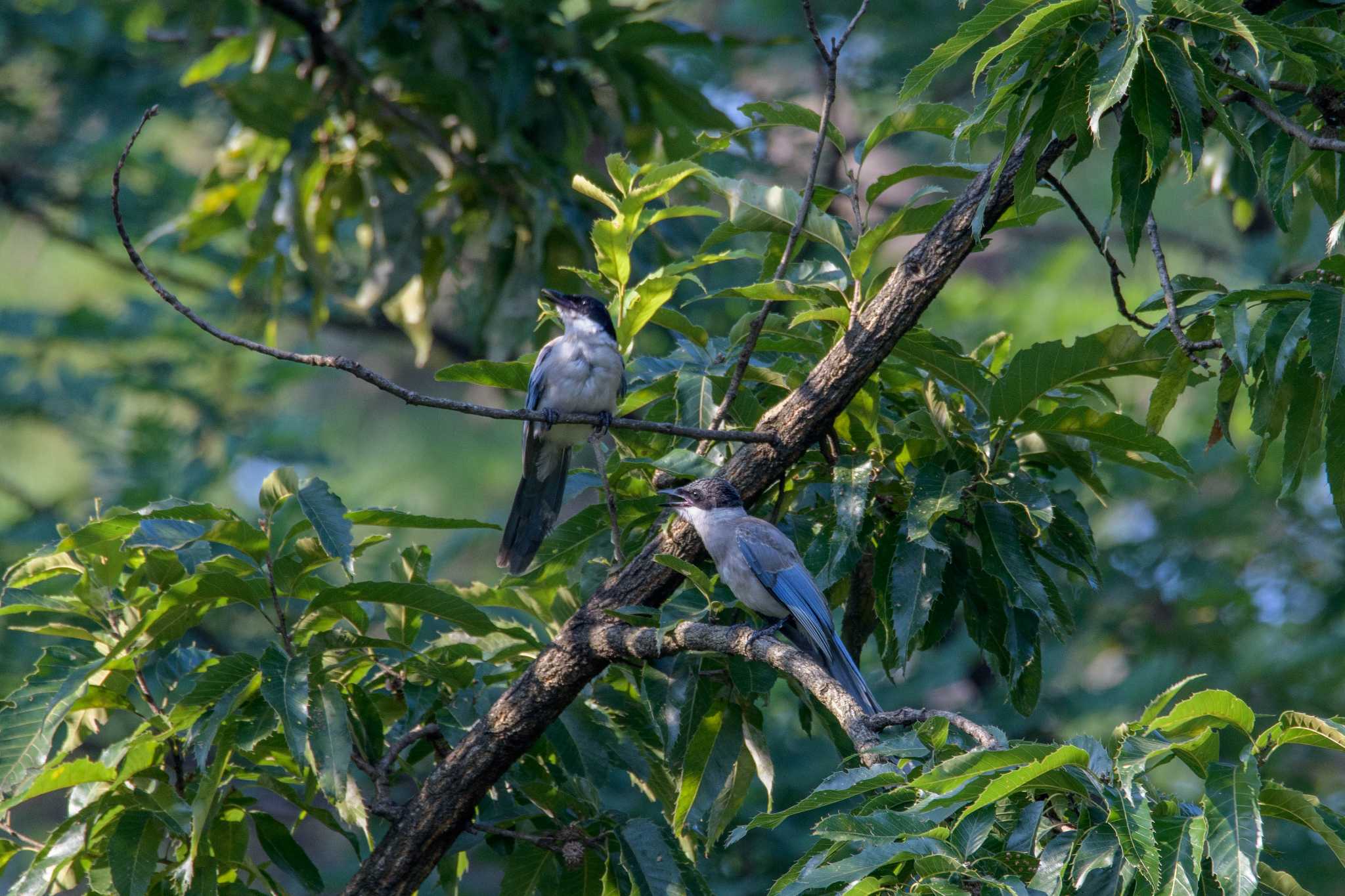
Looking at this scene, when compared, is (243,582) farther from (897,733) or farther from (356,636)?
(897,733)

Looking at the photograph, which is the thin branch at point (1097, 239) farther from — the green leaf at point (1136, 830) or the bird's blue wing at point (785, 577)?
the green leaf at point (1136, 830)

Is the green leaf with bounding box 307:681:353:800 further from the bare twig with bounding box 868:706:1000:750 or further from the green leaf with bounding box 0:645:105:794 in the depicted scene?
the bare twig with bounding box 868:706:1000:750

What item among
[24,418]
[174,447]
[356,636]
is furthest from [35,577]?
[24,418]

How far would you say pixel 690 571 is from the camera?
2625 millimetres

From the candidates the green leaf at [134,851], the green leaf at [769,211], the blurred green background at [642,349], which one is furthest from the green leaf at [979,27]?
the blurred green background at [642,349]

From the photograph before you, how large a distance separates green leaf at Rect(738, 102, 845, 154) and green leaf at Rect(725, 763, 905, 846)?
1.55m

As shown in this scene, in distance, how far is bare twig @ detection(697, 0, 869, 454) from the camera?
284 cm

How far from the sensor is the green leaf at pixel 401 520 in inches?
110

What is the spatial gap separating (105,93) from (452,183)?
3.04m

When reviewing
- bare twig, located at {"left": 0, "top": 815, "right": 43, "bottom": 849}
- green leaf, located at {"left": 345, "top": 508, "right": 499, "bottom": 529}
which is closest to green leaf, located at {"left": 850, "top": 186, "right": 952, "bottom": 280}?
green leaf, located at {"left": 345, "top": 508, "right": 499, "bottom": 529}

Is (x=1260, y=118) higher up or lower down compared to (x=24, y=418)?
higher up

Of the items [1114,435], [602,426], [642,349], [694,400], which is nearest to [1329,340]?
[1114,435]

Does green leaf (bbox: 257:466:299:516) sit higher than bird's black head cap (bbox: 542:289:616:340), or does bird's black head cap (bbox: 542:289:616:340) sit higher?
bird's black head cap (bbox: 542:289:616:340)

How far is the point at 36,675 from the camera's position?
2.77 m
